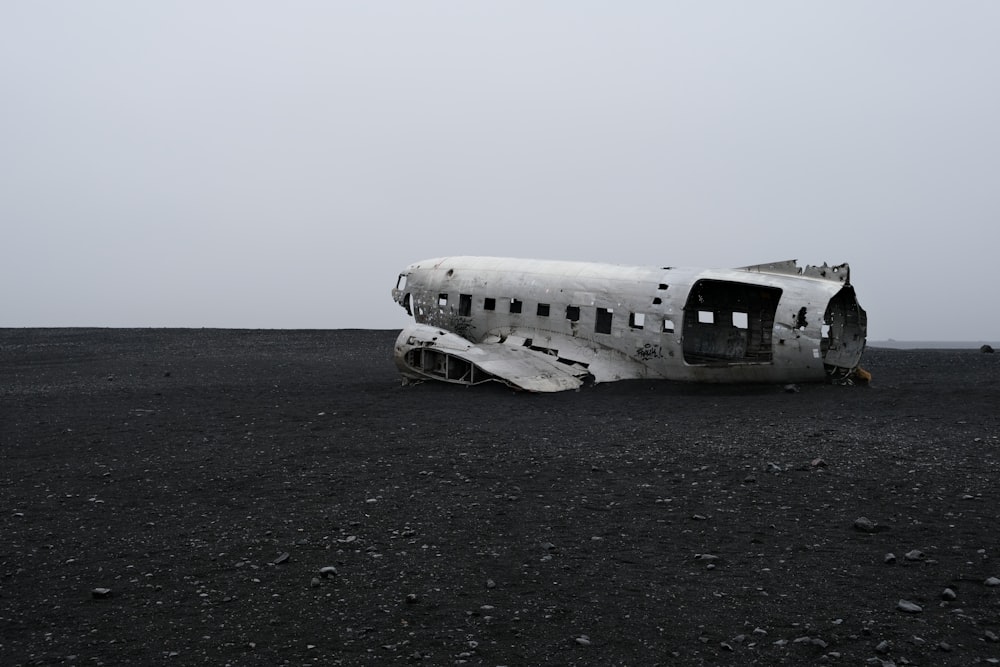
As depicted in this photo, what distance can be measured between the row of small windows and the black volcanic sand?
2.92 meters

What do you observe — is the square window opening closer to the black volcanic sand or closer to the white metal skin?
the white metal skin

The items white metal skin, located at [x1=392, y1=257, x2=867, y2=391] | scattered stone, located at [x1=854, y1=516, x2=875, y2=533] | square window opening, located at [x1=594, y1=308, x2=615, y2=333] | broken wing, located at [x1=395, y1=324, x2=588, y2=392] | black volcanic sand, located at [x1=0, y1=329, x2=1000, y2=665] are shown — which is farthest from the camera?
square window opening, located at [x1=594, y1=308, x2=615, y2=333]

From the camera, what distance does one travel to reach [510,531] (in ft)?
32.1

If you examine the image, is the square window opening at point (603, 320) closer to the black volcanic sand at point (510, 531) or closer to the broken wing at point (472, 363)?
the broken wing at point (472, 363)

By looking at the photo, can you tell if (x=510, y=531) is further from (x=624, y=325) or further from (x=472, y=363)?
(x=624, y=325)

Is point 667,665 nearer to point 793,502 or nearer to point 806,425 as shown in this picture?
point 793,502

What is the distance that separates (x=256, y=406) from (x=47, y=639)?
Result: 43.4ft

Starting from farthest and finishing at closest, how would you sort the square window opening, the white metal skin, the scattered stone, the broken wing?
the square window opening < the broken wing < the white metal skin < the scattered stone

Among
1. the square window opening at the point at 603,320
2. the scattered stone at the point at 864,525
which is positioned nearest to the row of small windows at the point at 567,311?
the square window opening at the point at 603,320

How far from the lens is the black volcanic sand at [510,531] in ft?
22.8

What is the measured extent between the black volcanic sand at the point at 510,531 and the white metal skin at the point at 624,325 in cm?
168

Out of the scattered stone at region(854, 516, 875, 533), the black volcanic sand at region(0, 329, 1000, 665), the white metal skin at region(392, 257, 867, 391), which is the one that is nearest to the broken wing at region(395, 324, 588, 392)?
the white metal skin at region(392, 257, 867, 391)

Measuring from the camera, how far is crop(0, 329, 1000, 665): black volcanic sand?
695 cm

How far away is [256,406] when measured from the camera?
20.1 meters
